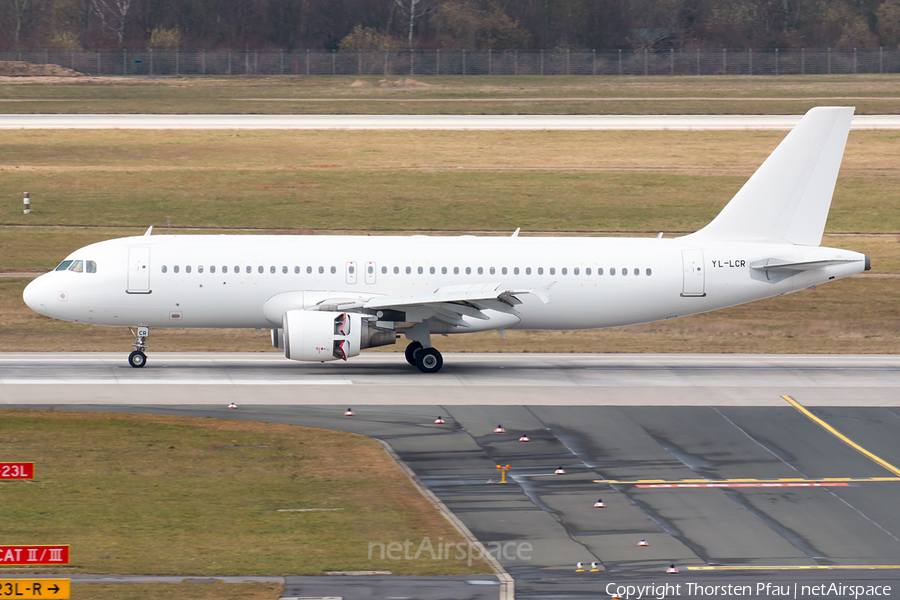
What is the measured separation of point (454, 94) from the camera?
90688mm

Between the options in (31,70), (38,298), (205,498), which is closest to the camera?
(205,498)

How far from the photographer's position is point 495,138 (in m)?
71.9

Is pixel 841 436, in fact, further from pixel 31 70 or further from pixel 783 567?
pixel 31 70

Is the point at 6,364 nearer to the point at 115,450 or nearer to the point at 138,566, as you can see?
the point at 115,450

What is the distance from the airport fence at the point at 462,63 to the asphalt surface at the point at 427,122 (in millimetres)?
23951

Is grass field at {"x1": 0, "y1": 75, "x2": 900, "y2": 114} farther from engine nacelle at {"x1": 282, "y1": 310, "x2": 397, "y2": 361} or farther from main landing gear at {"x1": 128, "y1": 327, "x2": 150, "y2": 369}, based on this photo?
engine nacelle at {"x1": 282, "y1": 310, "x2": 397, "y2": 361}

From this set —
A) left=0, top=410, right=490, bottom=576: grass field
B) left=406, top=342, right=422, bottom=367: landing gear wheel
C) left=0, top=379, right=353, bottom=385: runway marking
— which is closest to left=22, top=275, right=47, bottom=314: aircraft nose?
left=0, top=379, right=353, bottom=385: runway marking

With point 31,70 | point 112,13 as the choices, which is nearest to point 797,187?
point 31,70

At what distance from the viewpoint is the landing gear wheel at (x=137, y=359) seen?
36.2m

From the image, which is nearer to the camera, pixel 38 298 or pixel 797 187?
pixel 38 298

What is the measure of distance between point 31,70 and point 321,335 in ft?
239

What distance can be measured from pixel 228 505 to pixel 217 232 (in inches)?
1447

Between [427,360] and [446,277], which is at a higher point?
[446,277]

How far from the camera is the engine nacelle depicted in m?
33.9
